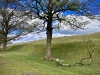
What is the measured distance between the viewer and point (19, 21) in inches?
1716

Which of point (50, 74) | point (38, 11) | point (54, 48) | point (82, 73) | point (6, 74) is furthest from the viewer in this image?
point (54, 48)

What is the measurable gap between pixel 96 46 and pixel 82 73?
1334cm

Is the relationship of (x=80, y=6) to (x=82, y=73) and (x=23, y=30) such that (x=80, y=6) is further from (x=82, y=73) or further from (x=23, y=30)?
(x=23, y=30)

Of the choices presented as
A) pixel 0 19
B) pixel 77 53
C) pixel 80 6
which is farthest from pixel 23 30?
pixel 80 6

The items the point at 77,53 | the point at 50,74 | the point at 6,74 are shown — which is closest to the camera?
the point at 6,74

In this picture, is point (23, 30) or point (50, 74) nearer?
point (50, 74)

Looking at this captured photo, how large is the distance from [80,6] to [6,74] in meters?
14.0

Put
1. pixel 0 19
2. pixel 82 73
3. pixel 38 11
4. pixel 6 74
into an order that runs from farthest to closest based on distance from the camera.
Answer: pixel 0 19 < pixel 38 11 < pixel 82 73 < pixel 6 74

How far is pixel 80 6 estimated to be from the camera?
73.7 feet

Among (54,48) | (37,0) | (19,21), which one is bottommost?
(54,48)

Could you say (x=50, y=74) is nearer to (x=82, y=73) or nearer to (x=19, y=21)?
(x=82, y=73)

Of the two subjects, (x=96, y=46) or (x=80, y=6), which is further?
(x=96, y=46)

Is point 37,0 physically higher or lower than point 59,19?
higher

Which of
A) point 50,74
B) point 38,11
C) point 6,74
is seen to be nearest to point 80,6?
point 38,11
